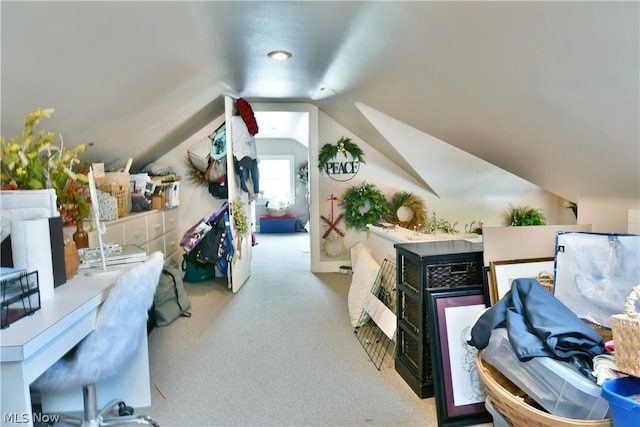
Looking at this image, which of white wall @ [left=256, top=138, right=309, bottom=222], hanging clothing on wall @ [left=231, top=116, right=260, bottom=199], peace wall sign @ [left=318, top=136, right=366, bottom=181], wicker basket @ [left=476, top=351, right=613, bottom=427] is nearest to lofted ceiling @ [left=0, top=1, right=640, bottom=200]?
hanging clothing on wall @ [left=231, top=116, right=260, bottom=199]

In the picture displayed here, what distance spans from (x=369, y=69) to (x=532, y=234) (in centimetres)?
146

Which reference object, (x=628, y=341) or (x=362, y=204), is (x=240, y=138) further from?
(x=628, y=341)

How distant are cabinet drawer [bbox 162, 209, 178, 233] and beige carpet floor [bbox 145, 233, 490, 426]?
0.97m

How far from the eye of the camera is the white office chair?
4.68 feet

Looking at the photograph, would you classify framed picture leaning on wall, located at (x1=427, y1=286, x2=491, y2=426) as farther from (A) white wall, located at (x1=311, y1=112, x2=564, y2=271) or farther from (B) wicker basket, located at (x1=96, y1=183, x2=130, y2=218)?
(A) white wall, located at (x1=311, y1=112, x2=564, y2=271)

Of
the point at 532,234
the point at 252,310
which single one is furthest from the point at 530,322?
the point at 252,310

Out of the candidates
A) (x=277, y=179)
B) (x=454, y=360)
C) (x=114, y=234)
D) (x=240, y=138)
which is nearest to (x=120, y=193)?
(x=114, y=234)

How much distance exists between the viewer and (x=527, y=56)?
4.71 feet

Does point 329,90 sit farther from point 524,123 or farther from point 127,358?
point 127,358

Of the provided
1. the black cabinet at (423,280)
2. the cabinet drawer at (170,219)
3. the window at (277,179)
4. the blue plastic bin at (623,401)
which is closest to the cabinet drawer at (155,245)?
the cabinet drawer at (170,219)

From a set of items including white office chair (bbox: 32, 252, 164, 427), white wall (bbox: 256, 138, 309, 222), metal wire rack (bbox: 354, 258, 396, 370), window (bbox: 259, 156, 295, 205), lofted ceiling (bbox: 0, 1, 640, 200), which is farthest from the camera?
window (bbox: 259, 156, 295, 205)

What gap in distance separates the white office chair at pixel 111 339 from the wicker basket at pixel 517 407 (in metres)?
1.39

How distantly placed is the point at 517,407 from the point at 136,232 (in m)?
3.12

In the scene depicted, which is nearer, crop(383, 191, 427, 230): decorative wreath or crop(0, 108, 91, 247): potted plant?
crop(0, 108, 91, 247): potted plant
